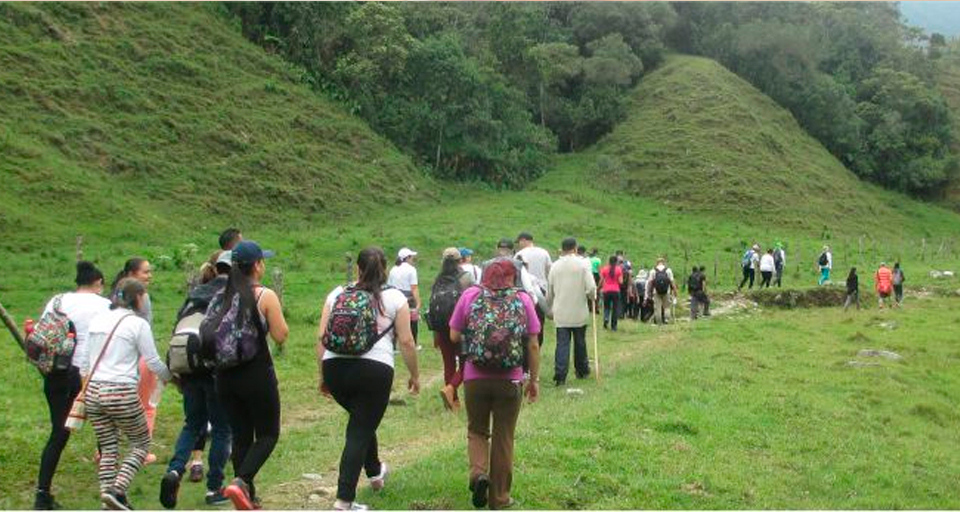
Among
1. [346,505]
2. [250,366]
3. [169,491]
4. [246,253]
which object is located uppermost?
[246,253]

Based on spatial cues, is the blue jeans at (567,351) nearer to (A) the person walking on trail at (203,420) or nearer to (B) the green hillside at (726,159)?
(A) the person walking on trail at (203,420)

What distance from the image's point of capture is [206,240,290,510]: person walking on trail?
688cm

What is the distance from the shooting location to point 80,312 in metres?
8.05

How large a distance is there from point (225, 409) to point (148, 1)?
45.1 meters

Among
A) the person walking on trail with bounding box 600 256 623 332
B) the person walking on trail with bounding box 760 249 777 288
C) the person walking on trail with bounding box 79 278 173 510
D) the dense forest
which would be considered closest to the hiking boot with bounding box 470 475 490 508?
the person walking on trail with bounding box 79 278 173 510

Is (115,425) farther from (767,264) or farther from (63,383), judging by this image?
(767,264)

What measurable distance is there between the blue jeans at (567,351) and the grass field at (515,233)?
2.02 ft

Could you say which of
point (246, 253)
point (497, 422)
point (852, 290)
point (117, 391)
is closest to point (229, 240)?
point (246, 253)

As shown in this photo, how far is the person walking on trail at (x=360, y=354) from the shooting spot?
6.86 metres

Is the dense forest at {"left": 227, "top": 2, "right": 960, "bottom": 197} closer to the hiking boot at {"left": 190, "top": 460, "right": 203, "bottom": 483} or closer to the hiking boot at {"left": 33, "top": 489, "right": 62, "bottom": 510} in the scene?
the hiking boot at {"left": 190, "top": 460, "right": 203, "bottom": 483}

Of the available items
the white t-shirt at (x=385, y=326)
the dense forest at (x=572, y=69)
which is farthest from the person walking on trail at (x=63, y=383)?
the dense forest at (x=572, y=69)

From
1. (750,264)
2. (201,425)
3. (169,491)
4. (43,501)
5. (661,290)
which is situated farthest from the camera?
(750,264)

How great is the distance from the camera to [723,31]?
76.5 meters

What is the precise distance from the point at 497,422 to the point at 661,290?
1654cm
